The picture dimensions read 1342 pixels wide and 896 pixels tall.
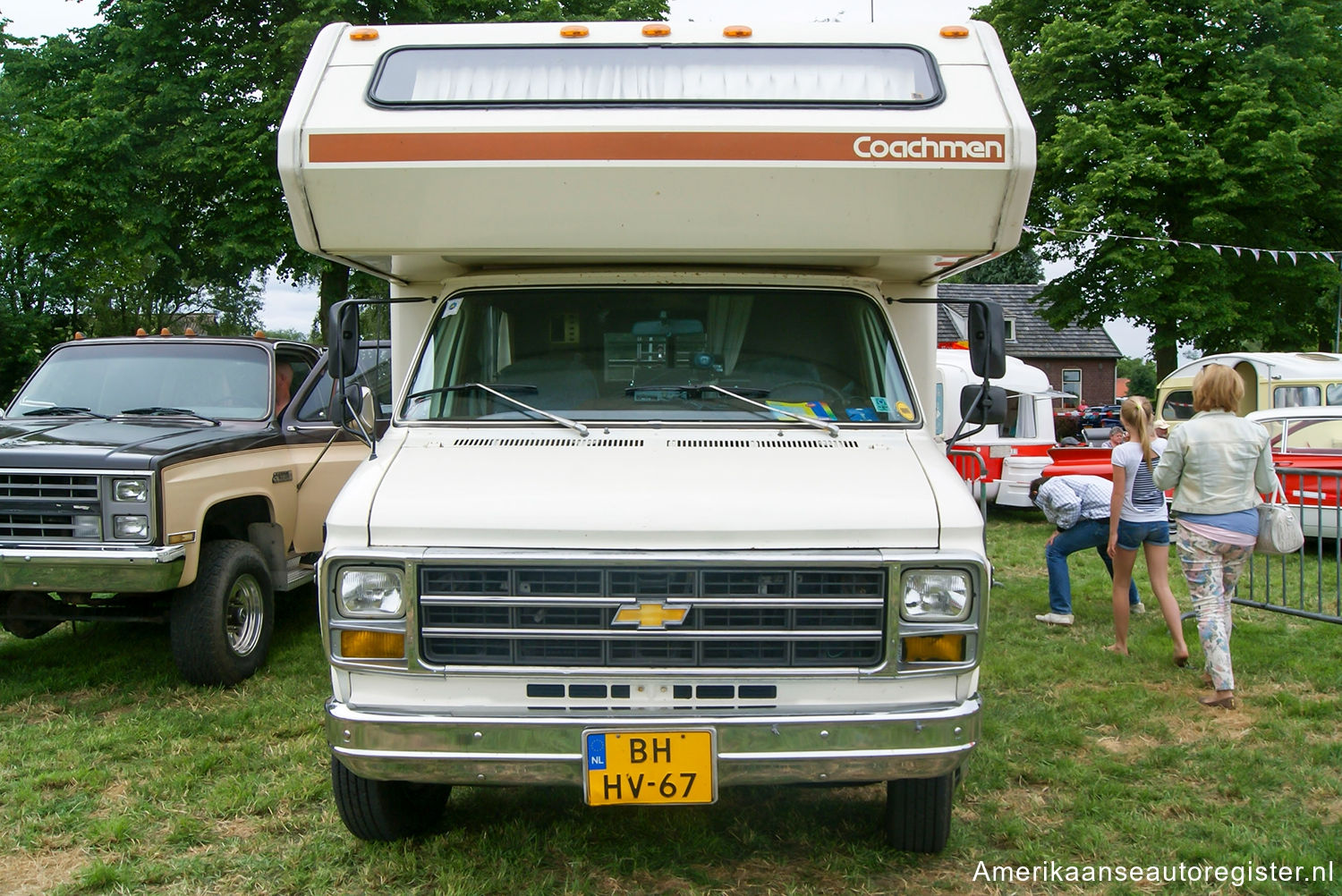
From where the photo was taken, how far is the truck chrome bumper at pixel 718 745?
132 inches

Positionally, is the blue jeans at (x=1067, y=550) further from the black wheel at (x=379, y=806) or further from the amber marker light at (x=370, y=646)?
the amber marker light at (x=370, y=646)

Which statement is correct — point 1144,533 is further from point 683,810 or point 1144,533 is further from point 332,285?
point 332,285

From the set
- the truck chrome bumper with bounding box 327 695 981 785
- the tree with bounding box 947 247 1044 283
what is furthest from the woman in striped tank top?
the tree with bounding box 947 247 1044 283

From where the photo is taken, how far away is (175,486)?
5762mm

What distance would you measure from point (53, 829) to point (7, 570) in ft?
5.94

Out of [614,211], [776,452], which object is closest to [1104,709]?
[776,452]

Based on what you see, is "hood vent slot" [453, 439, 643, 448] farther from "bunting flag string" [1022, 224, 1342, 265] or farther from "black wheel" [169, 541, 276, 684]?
"bunting flag string" [1022, 224, 1342, 265]

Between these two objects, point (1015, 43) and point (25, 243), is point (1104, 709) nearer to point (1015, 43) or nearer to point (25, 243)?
point (25, 243)

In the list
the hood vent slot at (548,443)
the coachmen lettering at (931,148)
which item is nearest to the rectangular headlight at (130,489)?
the hood vent slot at (548,443)

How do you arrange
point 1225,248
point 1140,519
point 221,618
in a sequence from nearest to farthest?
point 221,618 → point 1140,519 → point 1225,248

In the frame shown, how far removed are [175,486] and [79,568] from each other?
0.63m

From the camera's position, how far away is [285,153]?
163 inches

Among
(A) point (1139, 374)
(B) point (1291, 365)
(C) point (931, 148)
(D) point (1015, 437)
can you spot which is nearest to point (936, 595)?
(C) point (931, 148)

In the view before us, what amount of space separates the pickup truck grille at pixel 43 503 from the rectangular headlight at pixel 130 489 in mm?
100
